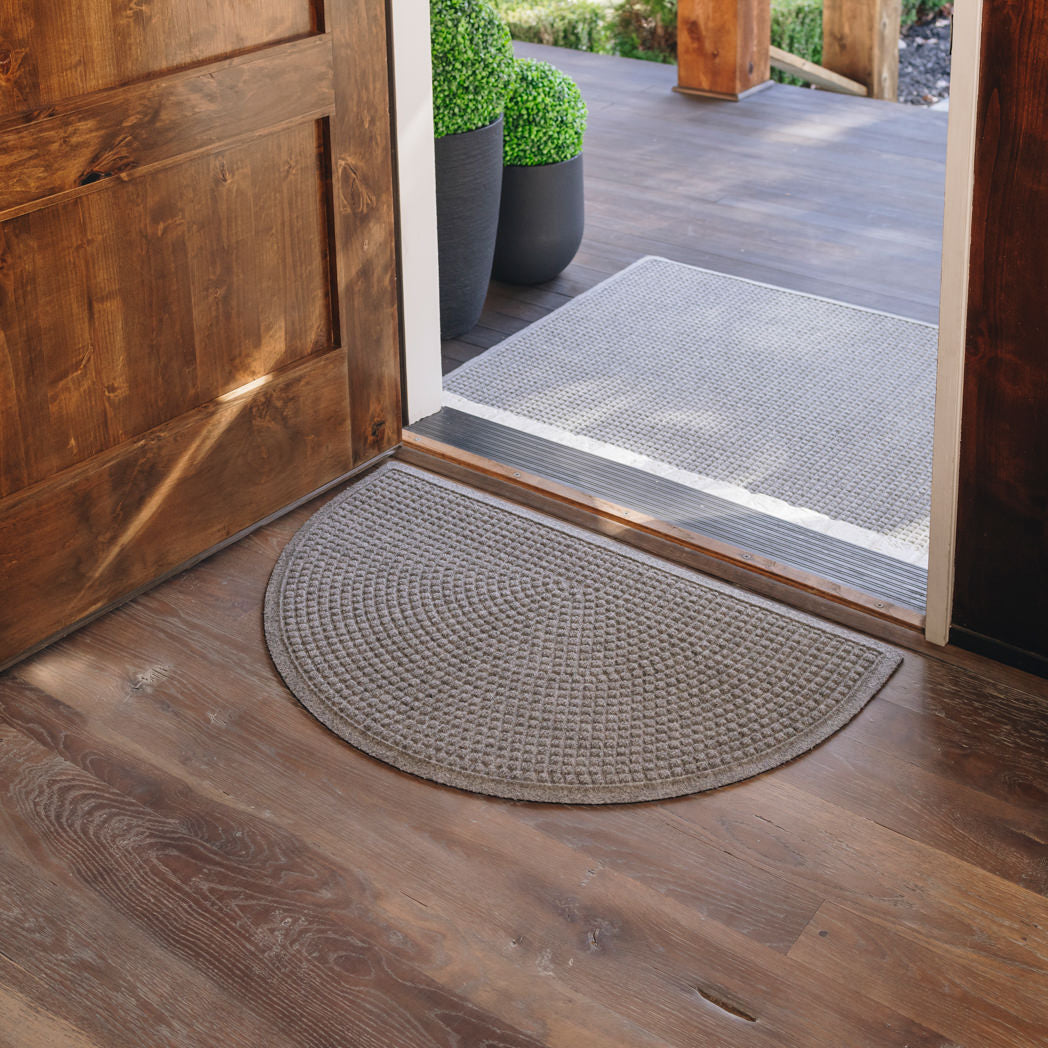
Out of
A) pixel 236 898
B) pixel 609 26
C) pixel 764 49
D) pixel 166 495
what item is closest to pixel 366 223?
pixel 166 495

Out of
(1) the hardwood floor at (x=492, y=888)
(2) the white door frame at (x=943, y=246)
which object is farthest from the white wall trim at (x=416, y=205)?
(1) the hardwood floor at (x=492, y=888)

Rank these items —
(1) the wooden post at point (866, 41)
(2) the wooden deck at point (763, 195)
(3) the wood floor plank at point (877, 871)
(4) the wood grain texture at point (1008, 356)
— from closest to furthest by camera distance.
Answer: (3) the wood floor plank at point (877, 871)
(4) the wood grain texture at point (1008, 356)
(2) the wooden deck at point (763, 195)
(1) the wooden post at point (866, 41)

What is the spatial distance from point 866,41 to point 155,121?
3.99m

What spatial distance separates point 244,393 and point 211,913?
101 cm

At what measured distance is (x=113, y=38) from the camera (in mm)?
2004

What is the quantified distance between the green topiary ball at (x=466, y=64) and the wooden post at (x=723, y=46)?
2091 mm

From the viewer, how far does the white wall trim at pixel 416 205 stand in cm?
255

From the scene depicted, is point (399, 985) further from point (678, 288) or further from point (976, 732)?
point (678, 288)

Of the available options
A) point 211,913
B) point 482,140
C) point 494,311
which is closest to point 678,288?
point 494,311

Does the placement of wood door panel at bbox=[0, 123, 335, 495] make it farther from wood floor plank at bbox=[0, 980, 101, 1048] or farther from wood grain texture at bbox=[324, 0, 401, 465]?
wood floor plank at bbox=[0, 980, 101, 1048]

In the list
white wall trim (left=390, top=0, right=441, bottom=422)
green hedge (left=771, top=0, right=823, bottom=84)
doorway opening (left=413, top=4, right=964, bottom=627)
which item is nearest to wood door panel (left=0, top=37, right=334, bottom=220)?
white wall trim (left=390, top=0, right=441, bottom=422)

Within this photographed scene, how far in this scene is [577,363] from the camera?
324cm

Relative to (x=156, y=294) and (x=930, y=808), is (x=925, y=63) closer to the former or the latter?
(x=156, y=294)

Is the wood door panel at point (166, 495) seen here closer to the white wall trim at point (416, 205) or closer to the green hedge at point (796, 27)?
the white wall trim at point (416, 205)
